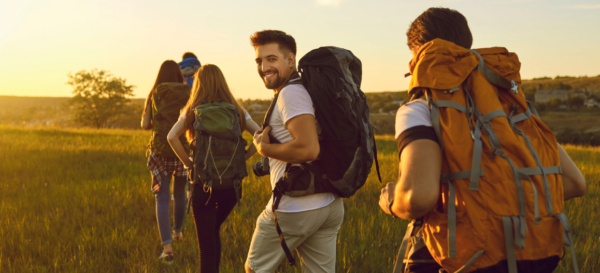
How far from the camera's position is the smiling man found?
225 cm

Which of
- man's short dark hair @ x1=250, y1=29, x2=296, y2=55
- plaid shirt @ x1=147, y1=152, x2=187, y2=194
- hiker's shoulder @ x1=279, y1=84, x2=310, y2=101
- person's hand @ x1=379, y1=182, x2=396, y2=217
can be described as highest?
man's short dark hair @ x1=250, y1=29, x2=296, y2=55

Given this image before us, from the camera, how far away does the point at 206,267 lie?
11.1ft

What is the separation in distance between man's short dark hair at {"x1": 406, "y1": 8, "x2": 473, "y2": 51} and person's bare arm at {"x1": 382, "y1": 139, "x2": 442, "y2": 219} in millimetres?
567

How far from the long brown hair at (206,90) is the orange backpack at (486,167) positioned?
2.30 meters

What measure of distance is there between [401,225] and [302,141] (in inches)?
152

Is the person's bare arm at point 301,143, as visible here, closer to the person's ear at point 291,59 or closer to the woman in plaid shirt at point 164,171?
the person's ear at point 291,59

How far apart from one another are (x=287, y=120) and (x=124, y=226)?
428 cm

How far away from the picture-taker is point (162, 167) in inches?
173

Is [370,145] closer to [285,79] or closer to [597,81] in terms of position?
[285,79]

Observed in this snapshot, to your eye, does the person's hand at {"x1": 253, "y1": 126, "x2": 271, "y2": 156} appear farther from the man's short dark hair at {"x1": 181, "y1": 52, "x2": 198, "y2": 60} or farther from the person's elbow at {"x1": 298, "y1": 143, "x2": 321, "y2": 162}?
the man's short dark hair at {"x1": 181, "y1": 52, "x2": 198, "y2": 60}

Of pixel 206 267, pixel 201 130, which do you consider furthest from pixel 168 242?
pixel 201 130

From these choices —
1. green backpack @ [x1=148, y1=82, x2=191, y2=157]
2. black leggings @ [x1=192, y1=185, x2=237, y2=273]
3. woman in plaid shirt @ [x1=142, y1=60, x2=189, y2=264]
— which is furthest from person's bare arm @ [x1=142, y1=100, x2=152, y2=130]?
black leggings @ [x1=192, y1=185, x2=237, y2=273]

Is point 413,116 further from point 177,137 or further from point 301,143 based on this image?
point 177,137

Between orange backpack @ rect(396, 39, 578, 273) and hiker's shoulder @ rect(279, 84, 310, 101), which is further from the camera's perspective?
hiker's shoulder @ rect(279, 84, 310, 101)
